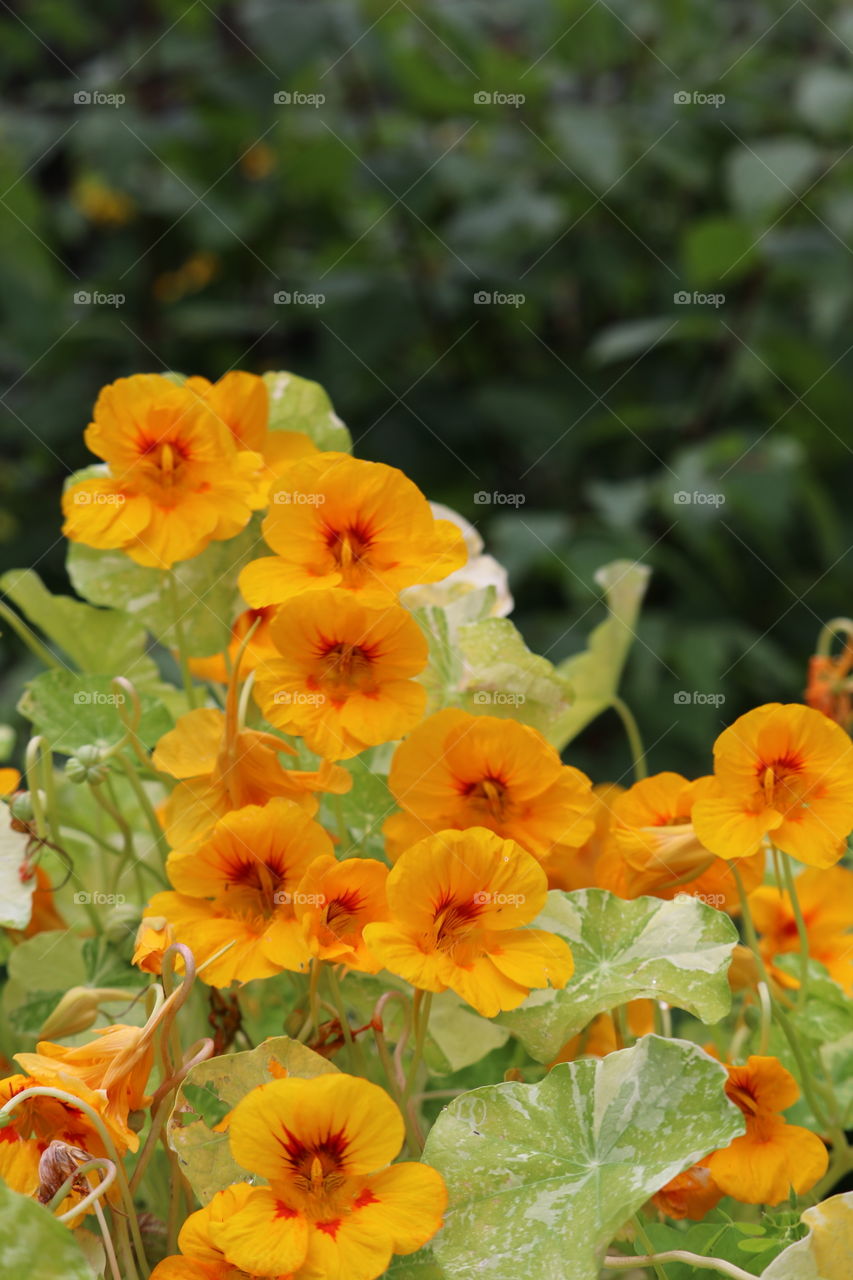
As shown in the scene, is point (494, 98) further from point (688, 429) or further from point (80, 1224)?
point (80, 1224)

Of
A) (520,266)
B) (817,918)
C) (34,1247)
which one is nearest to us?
(34,1247)

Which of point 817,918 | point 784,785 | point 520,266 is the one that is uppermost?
point 784,785

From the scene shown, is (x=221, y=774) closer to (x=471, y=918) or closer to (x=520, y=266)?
(x=471, y=918)

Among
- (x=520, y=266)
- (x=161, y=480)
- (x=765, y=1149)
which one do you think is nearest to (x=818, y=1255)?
(x=765, y=1149)

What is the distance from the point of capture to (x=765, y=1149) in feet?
1.27

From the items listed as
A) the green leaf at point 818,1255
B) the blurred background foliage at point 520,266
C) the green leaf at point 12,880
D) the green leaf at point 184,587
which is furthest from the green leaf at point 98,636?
the blurred background foliage at point 520,266

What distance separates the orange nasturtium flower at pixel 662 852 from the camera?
42 cm

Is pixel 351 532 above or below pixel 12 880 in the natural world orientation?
above

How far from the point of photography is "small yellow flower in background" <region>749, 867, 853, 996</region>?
0.50 metres

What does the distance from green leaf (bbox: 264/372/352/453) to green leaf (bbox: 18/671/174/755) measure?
0.41ft

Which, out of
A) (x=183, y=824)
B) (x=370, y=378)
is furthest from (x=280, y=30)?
(x=183, y=824)

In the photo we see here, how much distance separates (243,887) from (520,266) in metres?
1.34

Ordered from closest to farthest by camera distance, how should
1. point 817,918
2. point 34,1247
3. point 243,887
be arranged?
point 34,1247 → point 243,887 → point 817,918

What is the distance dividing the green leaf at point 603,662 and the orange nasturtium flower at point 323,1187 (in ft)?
0.78
